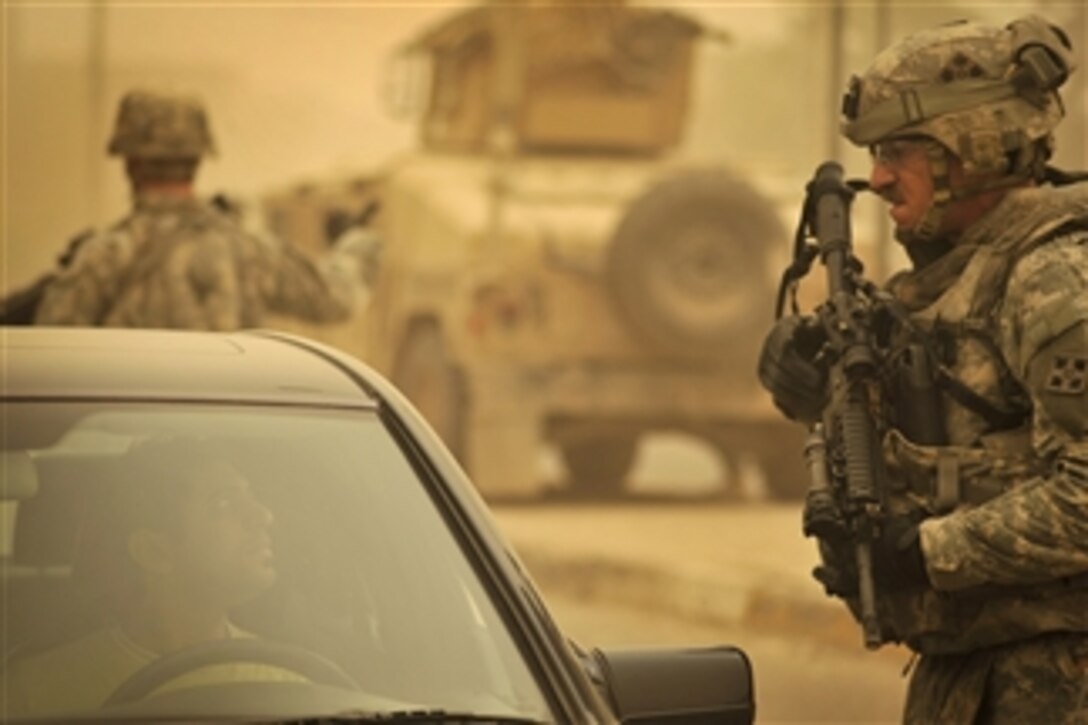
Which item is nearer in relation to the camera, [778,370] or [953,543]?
[953,543]

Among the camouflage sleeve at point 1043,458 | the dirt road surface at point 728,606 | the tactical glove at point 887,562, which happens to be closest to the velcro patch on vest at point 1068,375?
the camouflage sleeve at point 1043,458

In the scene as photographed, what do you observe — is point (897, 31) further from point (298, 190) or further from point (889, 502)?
point (889, 502)

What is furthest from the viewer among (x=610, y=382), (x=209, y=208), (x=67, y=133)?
(x=67, y=133)

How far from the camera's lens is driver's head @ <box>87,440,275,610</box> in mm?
3795

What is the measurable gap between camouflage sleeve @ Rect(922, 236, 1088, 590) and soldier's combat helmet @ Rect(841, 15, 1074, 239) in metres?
0.29

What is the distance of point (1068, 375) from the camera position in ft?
14.5

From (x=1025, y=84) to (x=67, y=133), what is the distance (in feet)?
119

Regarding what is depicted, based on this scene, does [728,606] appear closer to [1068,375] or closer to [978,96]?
[978,96]

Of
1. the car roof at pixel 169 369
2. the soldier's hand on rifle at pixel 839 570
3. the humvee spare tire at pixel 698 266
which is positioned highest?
the car roof at pixel 169 369

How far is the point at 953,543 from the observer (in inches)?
179

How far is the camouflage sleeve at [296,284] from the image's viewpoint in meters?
8.98

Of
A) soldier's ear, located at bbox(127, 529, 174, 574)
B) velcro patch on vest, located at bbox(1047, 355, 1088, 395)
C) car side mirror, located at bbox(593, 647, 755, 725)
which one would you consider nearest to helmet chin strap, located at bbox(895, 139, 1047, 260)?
→ velcro patch on vest, located at bbox(1047, 355, 1088, 395)

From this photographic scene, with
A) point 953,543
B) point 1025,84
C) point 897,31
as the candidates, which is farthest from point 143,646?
point 897,31

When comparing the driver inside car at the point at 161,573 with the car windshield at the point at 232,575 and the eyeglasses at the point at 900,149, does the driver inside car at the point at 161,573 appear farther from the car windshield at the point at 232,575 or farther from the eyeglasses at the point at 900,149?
the eyeglasses at the point at 900,149
